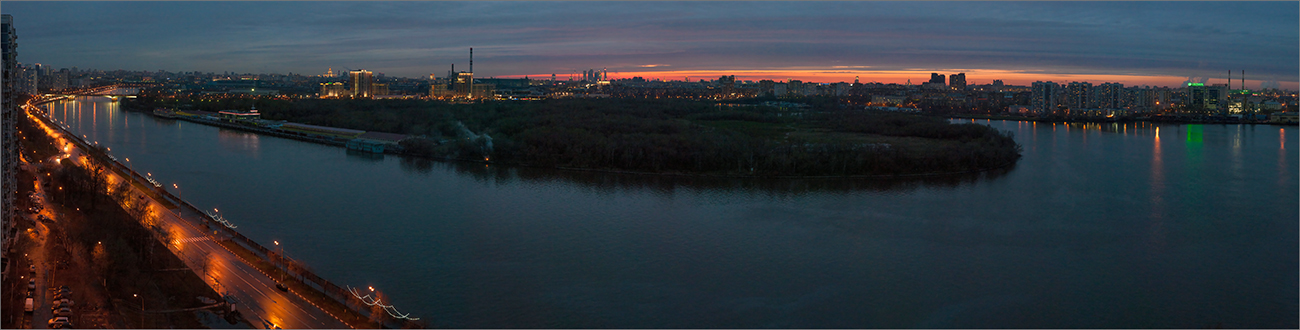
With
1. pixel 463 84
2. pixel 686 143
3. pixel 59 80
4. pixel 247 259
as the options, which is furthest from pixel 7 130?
pixel 59 80

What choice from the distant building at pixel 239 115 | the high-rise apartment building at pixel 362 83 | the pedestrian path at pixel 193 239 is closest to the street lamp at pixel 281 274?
the pedestrian path at pixel 193 239

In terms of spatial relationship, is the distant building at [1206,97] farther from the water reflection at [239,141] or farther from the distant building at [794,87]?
the water reflection at [239,141]

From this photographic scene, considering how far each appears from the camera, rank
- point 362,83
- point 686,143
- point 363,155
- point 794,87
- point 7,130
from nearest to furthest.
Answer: point 7,130 < point 686,143 < point 363,155 < point 362,83 < point 794,87

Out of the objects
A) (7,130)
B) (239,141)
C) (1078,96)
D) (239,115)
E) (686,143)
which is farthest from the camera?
(1078,96)

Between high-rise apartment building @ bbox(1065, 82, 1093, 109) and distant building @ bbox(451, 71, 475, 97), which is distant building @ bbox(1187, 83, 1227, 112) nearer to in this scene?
high-rise apartment building @ bbox(1065, 82, 1093, 109)

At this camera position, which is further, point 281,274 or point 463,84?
point 463,84

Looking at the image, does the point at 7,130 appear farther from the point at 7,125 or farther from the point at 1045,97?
the point at 1045,97

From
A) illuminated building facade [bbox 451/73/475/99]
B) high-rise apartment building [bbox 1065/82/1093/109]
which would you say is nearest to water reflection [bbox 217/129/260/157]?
illuminated building facade [bbox 451/73/475/99]
